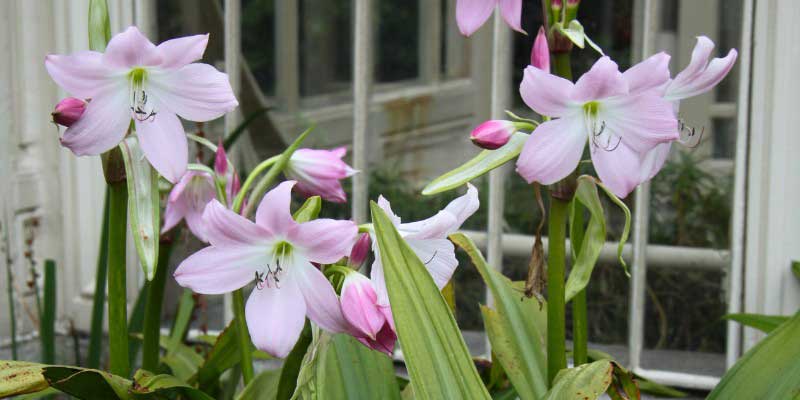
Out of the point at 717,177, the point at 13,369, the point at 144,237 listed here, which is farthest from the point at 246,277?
the point at 717,177

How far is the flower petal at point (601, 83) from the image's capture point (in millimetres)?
783

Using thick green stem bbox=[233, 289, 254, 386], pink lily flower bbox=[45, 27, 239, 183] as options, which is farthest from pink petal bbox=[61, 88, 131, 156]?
thick green stem bbox=[233, 289, 254, 386]

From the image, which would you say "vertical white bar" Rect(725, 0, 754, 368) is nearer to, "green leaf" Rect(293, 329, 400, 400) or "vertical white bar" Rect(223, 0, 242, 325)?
"green leaf" Rect(293, 329, 400, 400)

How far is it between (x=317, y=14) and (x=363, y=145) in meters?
1.54

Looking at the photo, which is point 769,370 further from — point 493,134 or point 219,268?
point 219,268

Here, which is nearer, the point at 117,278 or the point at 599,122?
the point at 599,122

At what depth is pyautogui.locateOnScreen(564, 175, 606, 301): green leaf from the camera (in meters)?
0.86

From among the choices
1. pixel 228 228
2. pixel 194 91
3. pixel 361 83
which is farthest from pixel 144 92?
pixel 361 83

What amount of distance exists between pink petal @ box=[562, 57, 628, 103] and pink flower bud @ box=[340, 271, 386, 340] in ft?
0.74

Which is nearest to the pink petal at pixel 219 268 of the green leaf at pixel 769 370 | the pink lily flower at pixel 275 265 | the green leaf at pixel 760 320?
the pink lily flower at pixel 275 265

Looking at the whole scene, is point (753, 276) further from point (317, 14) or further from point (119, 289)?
point (317, 14)

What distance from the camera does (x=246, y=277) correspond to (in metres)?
0.82

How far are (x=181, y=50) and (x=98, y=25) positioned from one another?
0.13 meters

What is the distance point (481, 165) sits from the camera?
0.84 m
